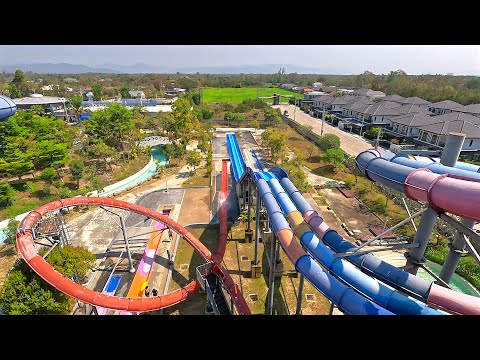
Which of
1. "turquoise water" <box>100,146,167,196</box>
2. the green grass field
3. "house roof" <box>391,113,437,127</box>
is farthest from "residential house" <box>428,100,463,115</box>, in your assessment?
"turquoise water" <box>100,146,167,196</box>

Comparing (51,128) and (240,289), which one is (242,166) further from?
(51,128)

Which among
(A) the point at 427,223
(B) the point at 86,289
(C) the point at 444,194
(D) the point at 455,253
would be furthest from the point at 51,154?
(D) the point at 455,253

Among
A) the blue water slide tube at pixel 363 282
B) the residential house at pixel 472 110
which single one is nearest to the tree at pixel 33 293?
the blue water slide tube at pixel 363 282

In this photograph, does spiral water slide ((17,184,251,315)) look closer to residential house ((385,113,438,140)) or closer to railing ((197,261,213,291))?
railing ((197,261,213,291))

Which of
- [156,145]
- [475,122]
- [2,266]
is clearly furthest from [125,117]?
[475,122]

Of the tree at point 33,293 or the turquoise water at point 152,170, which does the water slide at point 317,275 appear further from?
the turquoise water at point 152,170

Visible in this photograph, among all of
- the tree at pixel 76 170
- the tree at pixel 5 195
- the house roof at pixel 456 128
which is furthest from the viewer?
the house roof at pixel 456 128

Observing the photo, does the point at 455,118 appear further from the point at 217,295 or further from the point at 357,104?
the point at 217,295
